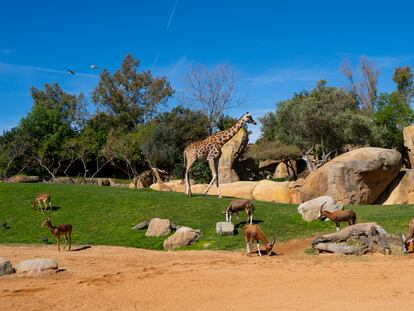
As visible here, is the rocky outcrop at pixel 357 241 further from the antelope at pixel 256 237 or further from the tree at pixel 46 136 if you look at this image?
the tree at pixel 46 136

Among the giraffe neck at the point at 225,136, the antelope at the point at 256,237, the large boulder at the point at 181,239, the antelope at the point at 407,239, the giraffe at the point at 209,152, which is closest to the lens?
the antelope at the point at 407,239

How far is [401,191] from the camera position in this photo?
88.1ft

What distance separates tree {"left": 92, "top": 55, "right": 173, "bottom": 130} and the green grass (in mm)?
37069

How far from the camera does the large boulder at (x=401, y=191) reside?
1048 inches

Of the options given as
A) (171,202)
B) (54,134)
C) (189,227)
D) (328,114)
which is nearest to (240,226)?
(189,227)

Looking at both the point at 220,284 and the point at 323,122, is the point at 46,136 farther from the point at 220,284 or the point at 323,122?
the point at 220,284

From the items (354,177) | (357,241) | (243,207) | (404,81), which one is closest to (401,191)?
(354,177)

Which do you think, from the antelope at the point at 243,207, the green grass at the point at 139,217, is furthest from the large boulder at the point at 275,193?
the antelope at the point at 243,207

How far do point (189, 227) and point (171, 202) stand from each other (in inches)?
166

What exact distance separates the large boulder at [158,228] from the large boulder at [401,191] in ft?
47.3

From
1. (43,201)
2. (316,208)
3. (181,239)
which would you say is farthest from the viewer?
(43,201)

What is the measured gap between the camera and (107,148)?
148ft

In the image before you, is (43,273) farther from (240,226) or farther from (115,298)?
(240,226)

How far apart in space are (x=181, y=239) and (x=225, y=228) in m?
1.61
